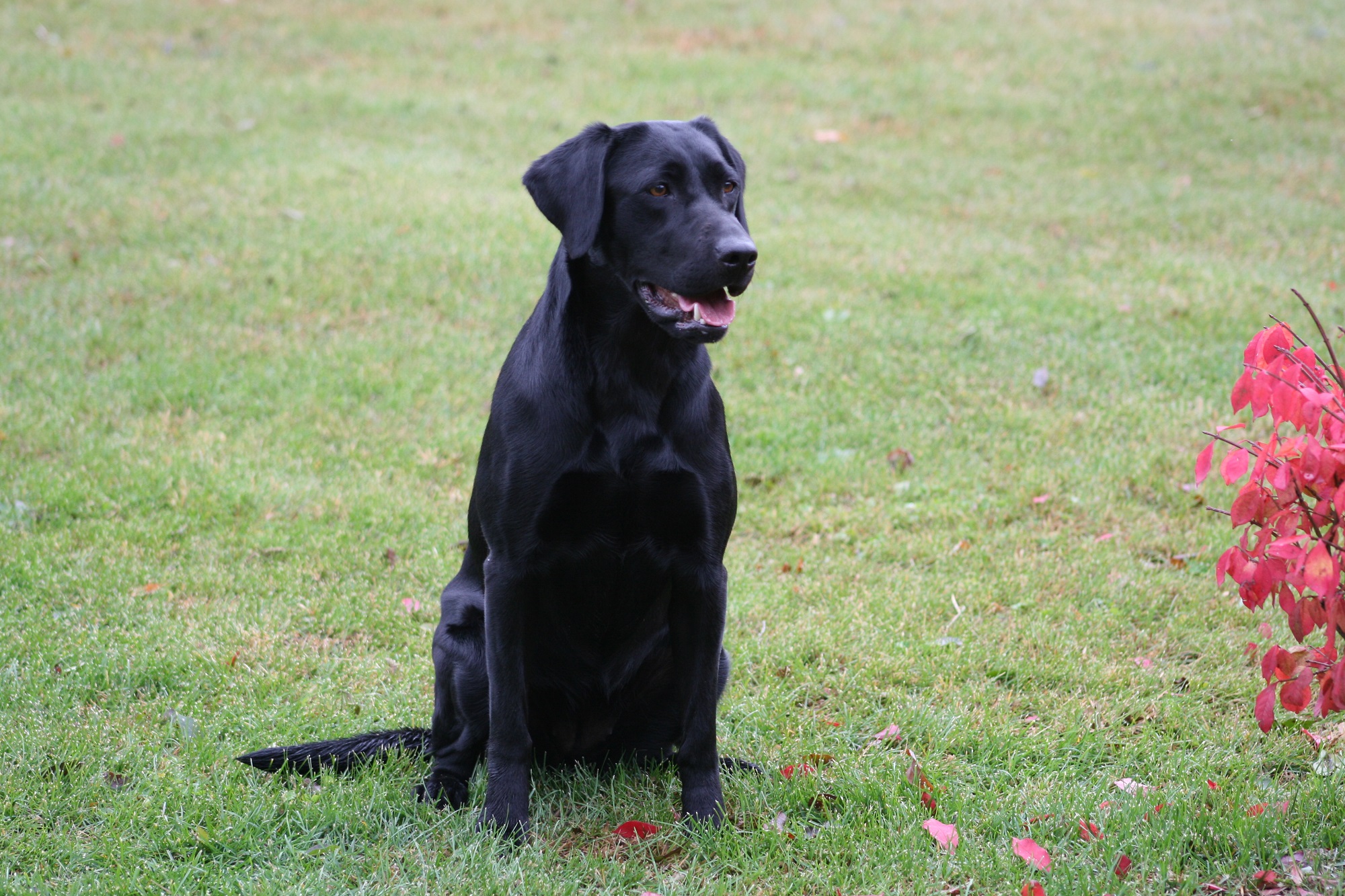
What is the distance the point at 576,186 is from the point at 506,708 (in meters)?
1.45

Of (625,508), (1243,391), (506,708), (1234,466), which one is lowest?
(506,708)

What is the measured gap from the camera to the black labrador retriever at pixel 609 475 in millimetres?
3074

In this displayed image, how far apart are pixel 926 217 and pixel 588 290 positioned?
7.86m

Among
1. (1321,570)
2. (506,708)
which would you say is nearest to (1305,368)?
(1321,570)

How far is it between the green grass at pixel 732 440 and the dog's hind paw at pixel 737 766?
0.09 metres

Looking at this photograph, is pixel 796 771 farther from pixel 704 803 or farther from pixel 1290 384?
pixel 1290 384

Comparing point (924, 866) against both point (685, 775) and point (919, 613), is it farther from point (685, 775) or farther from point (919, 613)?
point (919, 613)

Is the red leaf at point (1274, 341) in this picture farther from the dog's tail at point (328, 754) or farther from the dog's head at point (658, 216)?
the dog's tail at point (328, 754)

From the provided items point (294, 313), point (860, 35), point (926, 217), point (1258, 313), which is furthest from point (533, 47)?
point (1258, 313)

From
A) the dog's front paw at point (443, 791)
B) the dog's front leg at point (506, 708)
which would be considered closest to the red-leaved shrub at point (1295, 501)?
the dog's front leg at point (506, 708)

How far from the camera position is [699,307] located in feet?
10.00

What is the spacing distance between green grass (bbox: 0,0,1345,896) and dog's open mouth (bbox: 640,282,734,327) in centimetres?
142

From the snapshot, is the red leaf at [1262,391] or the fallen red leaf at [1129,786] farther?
the fallen red leaf at [1129,786]

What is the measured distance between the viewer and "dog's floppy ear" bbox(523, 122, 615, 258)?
10.4ft
